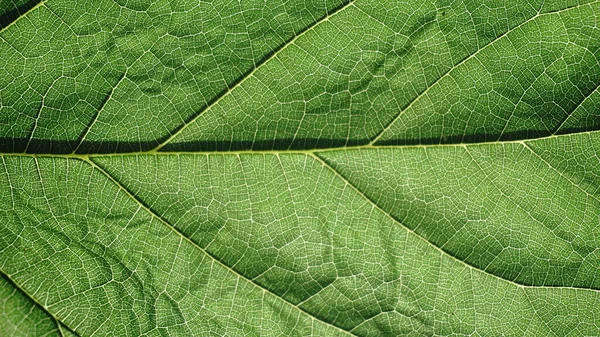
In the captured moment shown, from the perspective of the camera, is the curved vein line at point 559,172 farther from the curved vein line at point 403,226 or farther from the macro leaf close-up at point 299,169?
the curved vein line at point 403,226

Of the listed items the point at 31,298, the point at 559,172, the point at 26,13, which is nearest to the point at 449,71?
the point at 559,172

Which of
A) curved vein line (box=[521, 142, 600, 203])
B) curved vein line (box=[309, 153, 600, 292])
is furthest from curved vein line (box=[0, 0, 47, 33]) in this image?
curved vein line (box=[521, 142, 600, 203])

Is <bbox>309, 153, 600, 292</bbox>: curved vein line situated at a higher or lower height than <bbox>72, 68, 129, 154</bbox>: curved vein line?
lower

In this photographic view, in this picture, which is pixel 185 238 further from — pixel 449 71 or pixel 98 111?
pixel 449 71

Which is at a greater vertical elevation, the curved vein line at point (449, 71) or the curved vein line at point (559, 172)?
the curved vein line at point (449, 71)

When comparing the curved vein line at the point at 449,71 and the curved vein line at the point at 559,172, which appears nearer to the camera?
the curved vein line at the point at 449,71

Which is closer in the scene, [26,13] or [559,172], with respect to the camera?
[26,13]

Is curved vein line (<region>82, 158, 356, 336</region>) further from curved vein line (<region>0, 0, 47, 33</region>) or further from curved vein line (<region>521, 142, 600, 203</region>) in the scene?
curved vein line (<region>521, 142, 600, 203</region>)

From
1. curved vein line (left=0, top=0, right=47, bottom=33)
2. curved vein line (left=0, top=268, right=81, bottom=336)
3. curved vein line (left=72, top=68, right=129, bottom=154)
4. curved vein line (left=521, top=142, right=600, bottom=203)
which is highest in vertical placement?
curved vein line (left=0, top=0, right=47, bottom=33)

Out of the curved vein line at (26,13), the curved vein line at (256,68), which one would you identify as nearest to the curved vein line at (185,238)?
the curved vein line at (256,68)
